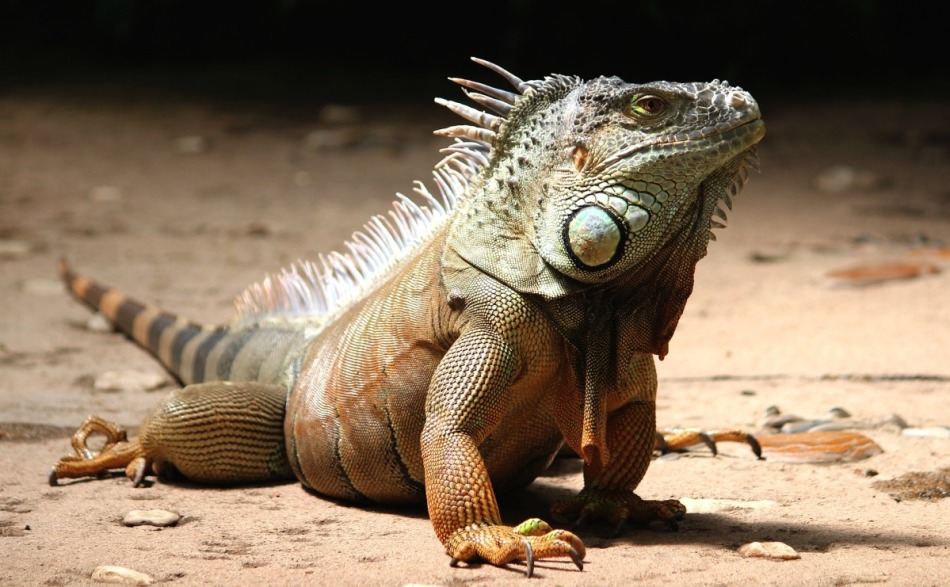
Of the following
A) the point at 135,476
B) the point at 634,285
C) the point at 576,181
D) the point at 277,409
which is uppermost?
the point at 576,181

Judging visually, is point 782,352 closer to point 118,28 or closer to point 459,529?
point 459,529

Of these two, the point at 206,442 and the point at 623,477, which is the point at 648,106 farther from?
the point at 206,442

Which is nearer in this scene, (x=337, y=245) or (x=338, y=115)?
(x=337, y=245)

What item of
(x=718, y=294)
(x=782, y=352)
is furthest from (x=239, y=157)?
(x=782, y=352)

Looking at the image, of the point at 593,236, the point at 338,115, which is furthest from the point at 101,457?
the point at 338,115

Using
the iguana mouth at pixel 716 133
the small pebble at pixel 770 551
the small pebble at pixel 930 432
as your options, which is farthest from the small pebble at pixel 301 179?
the small pebble at pixel 770 551

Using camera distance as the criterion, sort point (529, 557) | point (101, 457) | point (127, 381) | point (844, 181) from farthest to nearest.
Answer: point (844, 181) < point (127, 381) < point (101, 457) < point (529, 557)

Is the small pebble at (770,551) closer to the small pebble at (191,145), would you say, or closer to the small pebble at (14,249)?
the small pebble at (14,249)
